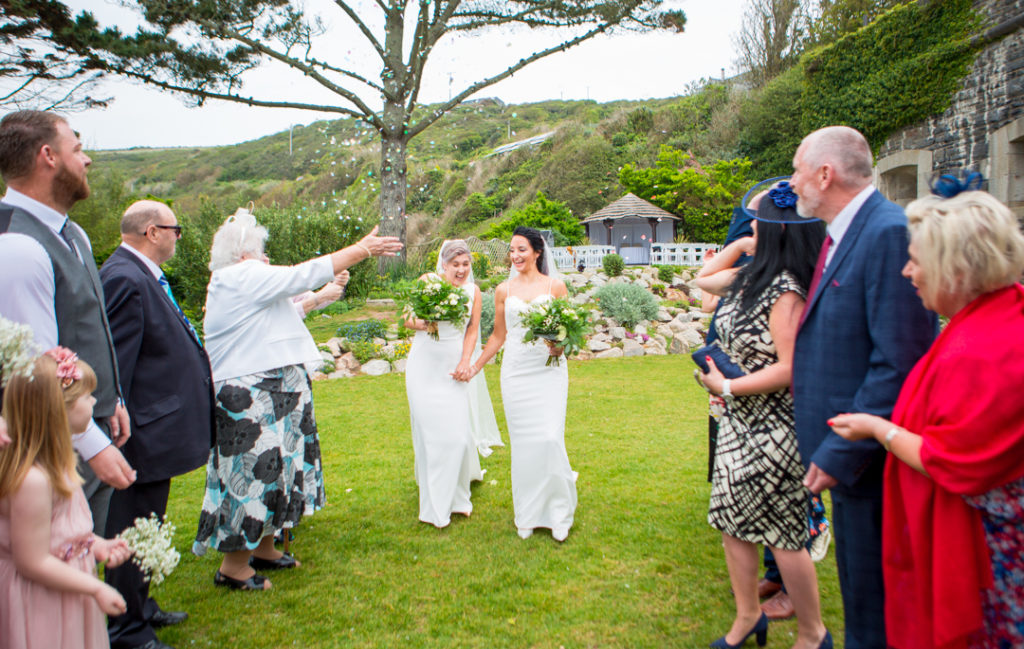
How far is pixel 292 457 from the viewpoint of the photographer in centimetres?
423

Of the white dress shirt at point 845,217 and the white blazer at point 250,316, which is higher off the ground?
the white dress shirt at point 845,217

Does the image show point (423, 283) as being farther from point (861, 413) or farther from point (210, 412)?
point (861, 413)

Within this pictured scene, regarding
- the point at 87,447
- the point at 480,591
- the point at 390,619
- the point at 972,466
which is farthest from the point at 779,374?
the point at 87,447

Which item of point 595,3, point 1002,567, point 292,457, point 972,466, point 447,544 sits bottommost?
point 447,544

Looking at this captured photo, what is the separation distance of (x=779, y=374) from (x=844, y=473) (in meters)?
0.63

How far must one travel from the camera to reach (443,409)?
212 inches

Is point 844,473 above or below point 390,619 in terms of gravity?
above

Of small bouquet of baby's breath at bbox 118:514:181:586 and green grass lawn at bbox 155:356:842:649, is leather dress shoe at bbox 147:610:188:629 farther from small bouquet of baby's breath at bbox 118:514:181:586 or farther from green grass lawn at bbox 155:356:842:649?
small bouquet of baby's breath at bbox 118:514:181:586

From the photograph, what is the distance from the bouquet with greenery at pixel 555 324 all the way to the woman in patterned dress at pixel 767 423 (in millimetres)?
1814

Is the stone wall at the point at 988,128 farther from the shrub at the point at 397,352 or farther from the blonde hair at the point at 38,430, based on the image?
the blonde hair at the point at 38,430

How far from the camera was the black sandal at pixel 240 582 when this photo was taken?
13.7ft

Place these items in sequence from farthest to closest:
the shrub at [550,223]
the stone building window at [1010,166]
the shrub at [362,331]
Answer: the shrub at [550,223] → the shrub at [362,331] → the stone building window at [1010,166]

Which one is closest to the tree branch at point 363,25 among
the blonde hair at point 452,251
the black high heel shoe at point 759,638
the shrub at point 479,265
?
the shrub at point 479,265

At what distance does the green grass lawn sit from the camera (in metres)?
3.62
